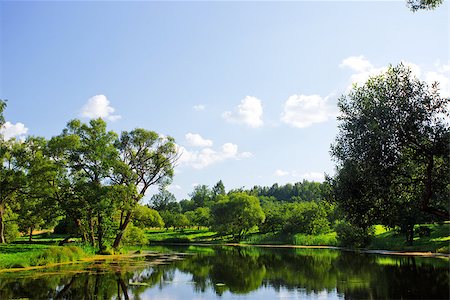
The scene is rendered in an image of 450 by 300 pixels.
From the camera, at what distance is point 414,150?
2305 cm

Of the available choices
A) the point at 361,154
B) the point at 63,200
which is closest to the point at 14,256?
the point at 63,200

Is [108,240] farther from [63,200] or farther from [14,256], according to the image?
[14,256]

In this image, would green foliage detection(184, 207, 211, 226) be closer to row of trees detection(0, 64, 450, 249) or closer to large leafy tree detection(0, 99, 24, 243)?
row of trees detection(0, 64, 450, 249)

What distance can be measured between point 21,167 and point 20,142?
12.8 ft

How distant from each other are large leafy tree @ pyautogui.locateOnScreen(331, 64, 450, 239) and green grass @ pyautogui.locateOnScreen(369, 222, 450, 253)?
73.2ft

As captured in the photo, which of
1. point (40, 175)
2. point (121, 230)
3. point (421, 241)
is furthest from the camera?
point (121, 230)

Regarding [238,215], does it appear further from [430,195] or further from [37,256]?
[430,195]

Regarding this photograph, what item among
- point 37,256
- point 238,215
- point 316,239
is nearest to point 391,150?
point 37,256

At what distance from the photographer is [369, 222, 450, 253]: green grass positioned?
146 ft

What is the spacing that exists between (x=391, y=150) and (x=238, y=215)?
2617 inches

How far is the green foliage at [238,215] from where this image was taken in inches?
3376

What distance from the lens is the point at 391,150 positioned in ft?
→ 73.3

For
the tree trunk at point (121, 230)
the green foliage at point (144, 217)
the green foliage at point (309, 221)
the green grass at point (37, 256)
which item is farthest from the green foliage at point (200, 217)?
the green grass at point (37, 256)

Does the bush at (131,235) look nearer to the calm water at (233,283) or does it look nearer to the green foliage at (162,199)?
the calm water at (233,283)
